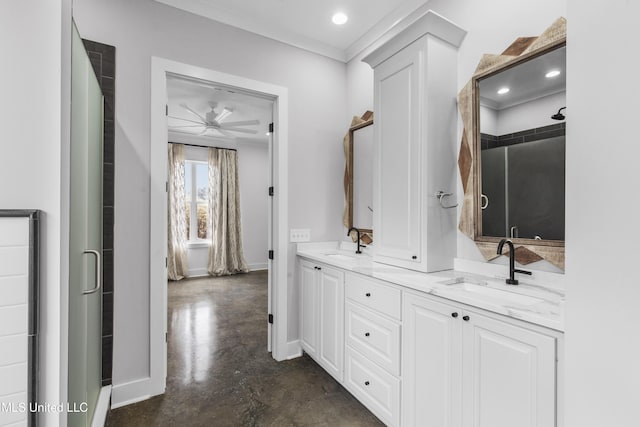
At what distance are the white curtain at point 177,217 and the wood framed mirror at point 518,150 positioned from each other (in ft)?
16.9

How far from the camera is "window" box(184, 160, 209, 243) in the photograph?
19.9 ft

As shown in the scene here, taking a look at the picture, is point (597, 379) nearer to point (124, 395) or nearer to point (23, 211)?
point (23, 211)

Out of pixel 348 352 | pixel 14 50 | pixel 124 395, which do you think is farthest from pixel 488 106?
pixel 124 395

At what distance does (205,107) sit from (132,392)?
12.1 ft

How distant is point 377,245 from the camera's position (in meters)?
2.25

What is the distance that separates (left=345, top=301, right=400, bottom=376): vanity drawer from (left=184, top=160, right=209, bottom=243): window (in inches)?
192

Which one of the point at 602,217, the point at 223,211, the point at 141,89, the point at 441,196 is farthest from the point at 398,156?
the point at 223,211

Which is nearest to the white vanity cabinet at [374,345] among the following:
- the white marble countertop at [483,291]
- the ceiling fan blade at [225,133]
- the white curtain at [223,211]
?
the white marble countertop at [483,291]

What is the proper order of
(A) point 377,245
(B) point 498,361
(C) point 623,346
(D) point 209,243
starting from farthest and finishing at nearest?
(D) point 209,243 → (A) point 377,245 → (B) point 498,361 → (C) point 623,346

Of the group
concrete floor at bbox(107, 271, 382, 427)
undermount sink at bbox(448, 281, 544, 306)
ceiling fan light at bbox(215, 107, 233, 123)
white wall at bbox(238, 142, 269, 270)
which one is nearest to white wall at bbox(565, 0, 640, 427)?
undermount sink at bbox(448, 281, 544, 306)

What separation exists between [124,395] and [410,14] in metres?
3.42

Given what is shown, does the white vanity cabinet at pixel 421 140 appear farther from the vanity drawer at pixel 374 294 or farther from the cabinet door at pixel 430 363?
the cabinet door at pixel 430 363

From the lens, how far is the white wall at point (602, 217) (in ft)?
1.77

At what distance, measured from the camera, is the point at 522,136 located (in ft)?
5.51
